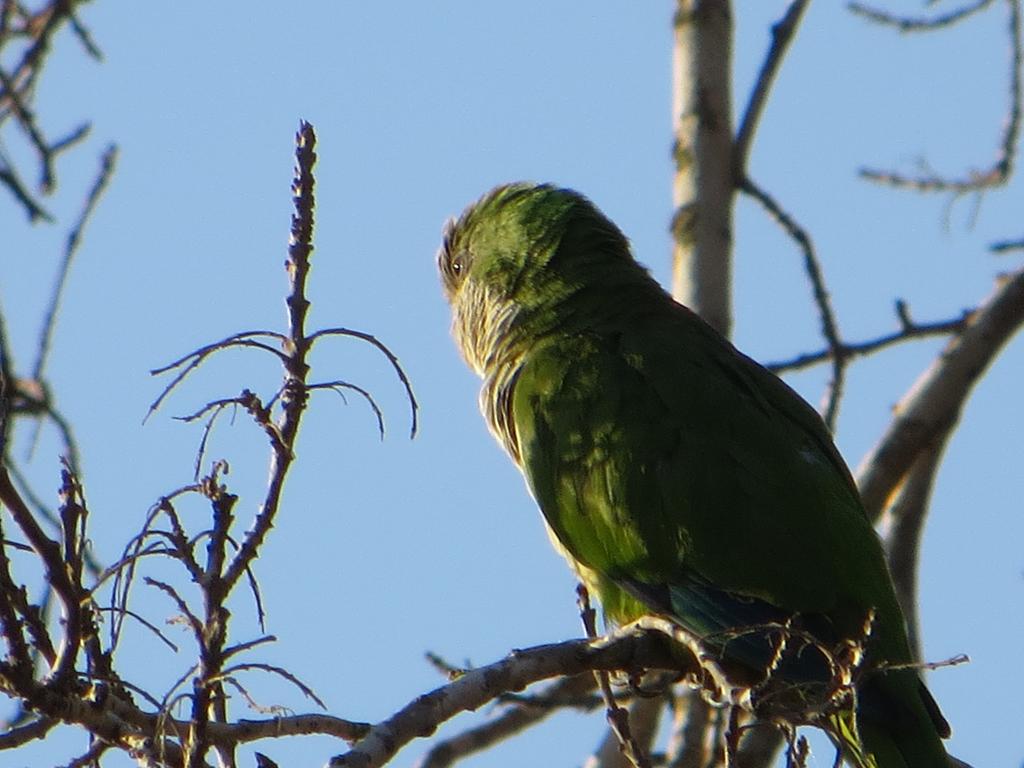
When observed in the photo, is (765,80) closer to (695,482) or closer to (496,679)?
(695,482)

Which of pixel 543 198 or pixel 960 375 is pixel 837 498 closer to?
pixel 960 375

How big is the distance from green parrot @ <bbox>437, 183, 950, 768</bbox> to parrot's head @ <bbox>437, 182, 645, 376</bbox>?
0.01 metres

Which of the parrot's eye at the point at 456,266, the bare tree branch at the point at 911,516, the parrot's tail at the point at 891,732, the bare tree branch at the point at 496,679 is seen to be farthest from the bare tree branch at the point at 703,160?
the parrot's tail at the point at 891,732

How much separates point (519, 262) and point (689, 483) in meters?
1.44

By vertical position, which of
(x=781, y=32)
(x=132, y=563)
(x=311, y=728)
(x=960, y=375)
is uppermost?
(x=781, y=32)

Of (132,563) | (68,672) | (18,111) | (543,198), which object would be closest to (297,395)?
(132,563)

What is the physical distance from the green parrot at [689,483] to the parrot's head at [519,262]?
0.5 inches

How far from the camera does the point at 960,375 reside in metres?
5.81

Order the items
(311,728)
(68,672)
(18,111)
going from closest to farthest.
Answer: (68,672)
(311,728)
(18,111)

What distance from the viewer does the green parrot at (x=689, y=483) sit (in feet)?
14.0

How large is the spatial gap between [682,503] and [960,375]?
1.74 m

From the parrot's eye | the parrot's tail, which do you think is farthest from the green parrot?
the parrot's eye

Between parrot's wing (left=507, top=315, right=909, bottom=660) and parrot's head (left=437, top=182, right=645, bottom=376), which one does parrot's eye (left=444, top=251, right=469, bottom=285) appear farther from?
parrot's wing (left=507, top=315, right=909, bottom=660)

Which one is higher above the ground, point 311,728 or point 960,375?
point 960,375
